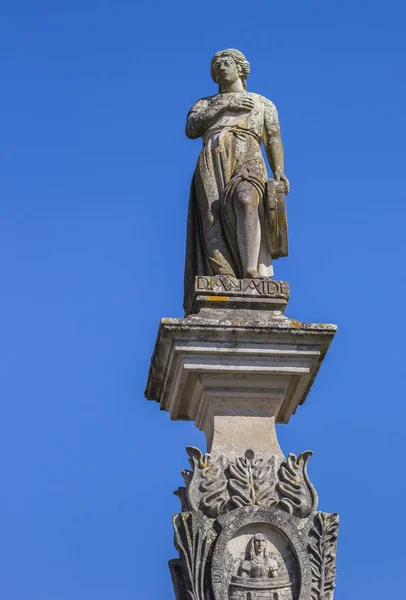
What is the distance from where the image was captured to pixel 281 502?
11.8m

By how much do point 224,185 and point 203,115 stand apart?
2.78ft

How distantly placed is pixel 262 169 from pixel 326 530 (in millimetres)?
3496

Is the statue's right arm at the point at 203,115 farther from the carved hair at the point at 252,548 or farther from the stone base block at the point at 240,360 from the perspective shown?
the carved hair at the point at 252,548

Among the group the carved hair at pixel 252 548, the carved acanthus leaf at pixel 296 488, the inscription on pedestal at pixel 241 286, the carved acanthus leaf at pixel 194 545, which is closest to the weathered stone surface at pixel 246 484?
the carved acanthus leaf at pixel 296 488

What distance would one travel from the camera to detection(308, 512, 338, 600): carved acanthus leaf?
1152 centimetres

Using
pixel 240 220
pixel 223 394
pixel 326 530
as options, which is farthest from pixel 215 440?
pixel 240 220

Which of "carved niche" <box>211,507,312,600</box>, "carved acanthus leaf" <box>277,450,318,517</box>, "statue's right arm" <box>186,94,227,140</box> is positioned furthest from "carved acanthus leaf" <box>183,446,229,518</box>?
Result: "statue's right arm" <box>186,94,227,140</box>

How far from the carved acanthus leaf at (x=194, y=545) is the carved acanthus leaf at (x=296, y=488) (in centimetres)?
67

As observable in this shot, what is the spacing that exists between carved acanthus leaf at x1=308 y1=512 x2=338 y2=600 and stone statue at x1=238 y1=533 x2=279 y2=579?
35cm

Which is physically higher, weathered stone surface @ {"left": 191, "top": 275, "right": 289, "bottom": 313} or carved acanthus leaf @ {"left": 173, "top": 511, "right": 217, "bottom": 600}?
weathered stone surface @ {"left": 191, "top": 275, "right": 289, "bottom": 313}

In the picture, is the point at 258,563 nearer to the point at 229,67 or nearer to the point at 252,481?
the point at 252,481

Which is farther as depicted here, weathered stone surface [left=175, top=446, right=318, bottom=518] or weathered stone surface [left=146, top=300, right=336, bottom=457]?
weathered stone surface [left=146, top=300, right=336, bottom=457]

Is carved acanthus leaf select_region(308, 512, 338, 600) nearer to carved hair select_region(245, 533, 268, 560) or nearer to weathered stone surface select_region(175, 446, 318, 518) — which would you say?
weathered stone surface select_region(175, 446, 318, 518)

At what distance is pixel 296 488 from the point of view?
1184 cm
